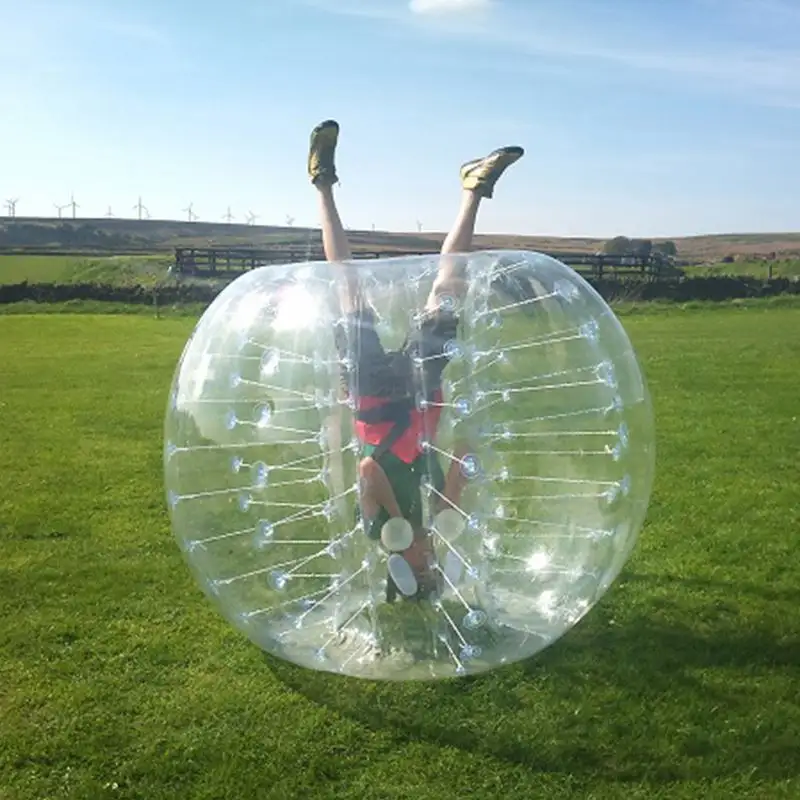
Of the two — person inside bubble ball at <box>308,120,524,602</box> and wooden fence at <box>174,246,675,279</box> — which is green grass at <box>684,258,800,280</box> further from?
person inside bubble ball at <box>308,120,524,602</box>

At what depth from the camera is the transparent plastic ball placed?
12.0 feet

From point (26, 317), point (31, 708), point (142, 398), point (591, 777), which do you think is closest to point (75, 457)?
point (142, 398)

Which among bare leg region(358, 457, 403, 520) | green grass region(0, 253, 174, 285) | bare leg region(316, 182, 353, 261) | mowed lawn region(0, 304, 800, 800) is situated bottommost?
mowed lawn region(0, 304, 800, 800)

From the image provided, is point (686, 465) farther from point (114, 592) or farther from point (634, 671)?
point (114, 592)

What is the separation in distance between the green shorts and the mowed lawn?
697mm

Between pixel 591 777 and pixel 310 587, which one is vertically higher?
pixel 310 587

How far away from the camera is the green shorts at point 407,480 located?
368 centimetres

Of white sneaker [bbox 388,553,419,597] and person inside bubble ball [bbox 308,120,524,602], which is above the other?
person inside bubble ball [bbox 308,120,524,602]

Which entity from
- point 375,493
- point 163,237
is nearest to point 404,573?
point 375,493

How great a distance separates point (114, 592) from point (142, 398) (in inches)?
256

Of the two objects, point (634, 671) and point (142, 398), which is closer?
point (634, 671)

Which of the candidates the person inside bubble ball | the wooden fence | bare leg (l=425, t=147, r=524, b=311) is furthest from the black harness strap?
the wooden fence

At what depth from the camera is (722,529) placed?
6207 millimetres

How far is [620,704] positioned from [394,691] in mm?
844
